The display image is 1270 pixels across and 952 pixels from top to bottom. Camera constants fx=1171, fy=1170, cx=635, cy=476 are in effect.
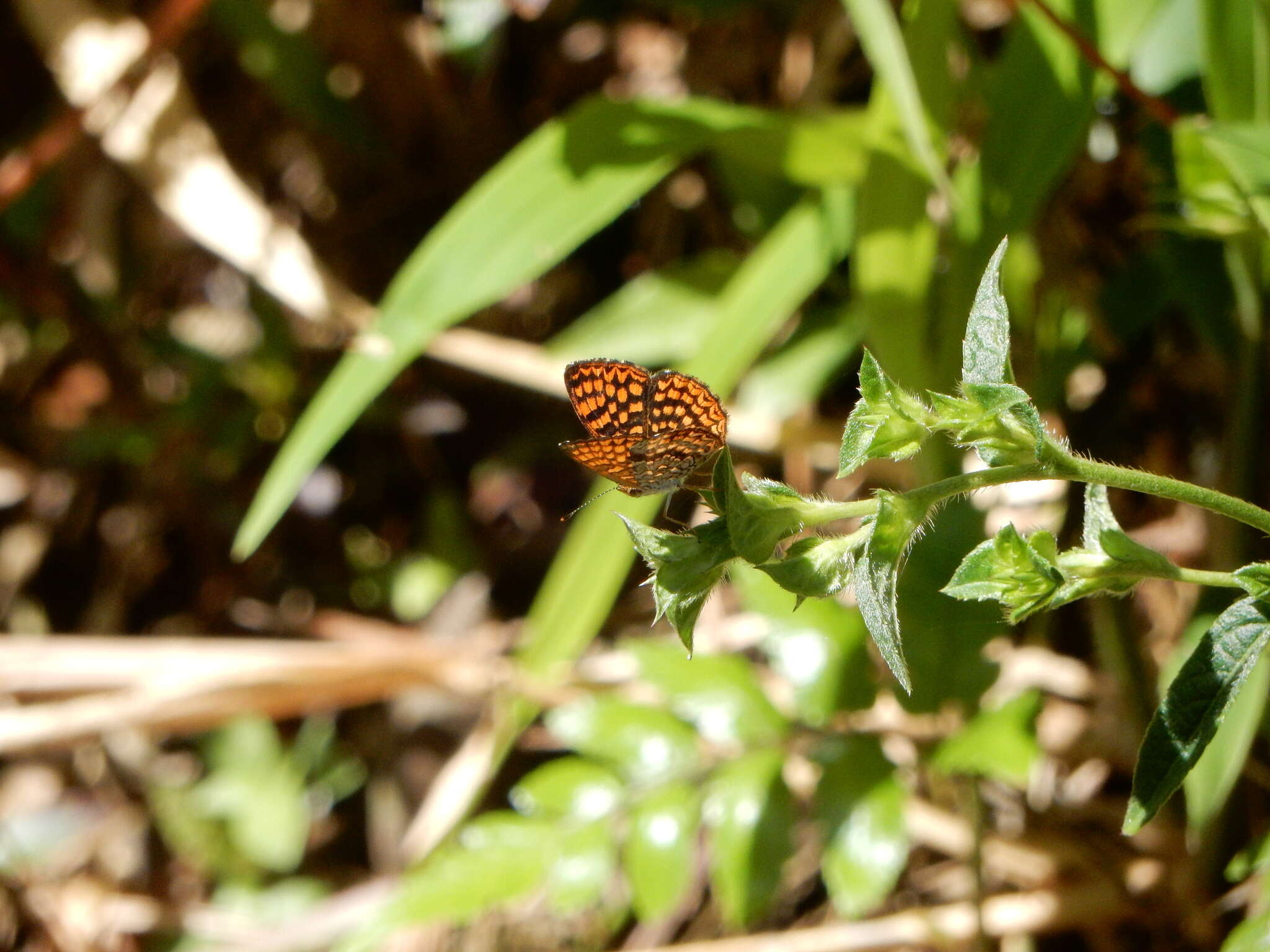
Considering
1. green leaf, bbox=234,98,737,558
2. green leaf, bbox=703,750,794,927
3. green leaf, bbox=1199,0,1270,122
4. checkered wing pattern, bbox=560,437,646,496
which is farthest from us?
green leaf, bbox=234,98,737,558

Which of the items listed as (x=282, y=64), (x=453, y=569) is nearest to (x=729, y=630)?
(x=453, y=569)

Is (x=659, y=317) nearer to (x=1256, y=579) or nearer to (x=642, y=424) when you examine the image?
(x=642, y=424)

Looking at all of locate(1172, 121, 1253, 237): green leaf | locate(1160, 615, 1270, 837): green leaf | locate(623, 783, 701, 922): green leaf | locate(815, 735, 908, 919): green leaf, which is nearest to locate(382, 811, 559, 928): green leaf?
locate(623, 783, 701, 922): green leaf

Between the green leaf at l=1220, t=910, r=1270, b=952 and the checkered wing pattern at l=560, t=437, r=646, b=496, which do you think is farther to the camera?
the checkered wing pattern at l=560, t=437, r=646, b=496

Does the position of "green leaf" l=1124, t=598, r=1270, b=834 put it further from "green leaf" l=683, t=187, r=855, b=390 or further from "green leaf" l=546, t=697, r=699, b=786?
"green leaf" l=683, t=187, r=855, b=390

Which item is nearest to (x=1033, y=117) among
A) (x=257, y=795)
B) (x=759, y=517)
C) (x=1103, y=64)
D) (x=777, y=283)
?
(x=1103, y=64)

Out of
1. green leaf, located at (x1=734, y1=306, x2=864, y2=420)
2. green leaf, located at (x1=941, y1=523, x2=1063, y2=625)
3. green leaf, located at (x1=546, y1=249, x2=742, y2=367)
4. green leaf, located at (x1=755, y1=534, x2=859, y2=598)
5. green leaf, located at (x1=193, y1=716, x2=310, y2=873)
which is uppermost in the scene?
green leaf, located at (x1=755, y1=534, x2=859, y2=598)

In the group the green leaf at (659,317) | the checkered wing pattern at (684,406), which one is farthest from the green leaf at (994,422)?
the green leaf at (659,317)
